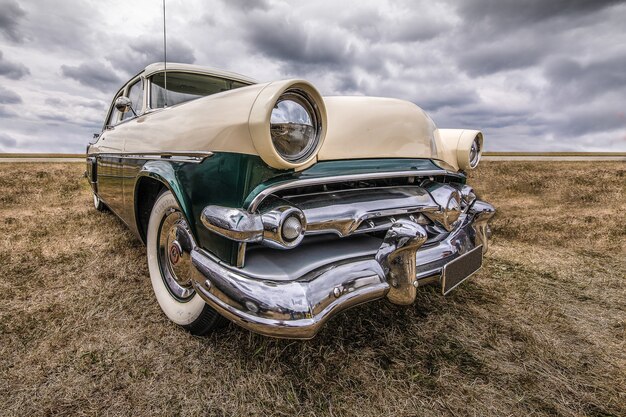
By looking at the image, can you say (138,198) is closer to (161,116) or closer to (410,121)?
(161,116)

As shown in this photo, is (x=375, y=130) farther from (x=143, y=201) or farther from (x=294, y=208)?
(x=143, y=201)

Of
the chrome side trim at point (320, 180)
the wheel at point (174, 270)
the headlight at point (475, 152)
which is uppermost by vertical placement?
the headlight at point (475, 152)

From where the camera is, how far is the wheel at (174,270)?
174 centimetres

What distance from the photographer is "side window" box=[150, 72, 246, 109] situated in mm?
2572

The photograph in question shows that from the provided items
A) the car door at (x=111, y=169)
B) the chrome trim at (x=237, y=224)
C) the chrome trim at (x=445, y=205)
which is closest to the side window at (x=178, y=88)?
the car door at (x=111, y=169)

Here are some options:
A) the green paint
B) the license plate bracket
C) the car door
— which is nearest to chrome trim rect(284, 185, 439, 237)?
the green paint

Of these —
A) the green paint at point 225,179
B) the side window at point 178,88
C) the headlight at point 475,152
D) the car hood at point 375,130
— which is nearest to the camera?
the green paint at point 225,179

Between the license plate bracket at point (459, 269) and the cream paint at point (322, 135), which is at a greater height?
the cream paint at point (322, 135)

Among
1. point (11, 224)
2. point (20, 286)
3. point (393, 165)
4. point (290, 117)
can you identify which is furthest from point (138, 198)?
point (11, 224)

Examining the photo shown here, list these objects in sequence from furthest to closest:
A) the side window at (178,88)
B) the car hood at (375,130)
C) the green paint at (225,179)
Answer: the side window at (178,88), the car hood at (375,130), the green paint at (225,179)

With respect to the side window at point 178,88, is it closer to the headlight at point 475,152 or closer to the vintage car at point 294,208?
the vintage car at point 294,208

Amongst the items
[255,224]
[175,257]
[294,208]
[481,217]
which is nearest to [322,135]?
[294,208]

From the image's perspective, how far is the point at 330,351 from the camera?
178 cm

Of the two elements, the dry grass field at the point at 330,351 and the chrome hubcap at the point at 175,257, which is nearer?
the dry grass field at the point at 330,351
